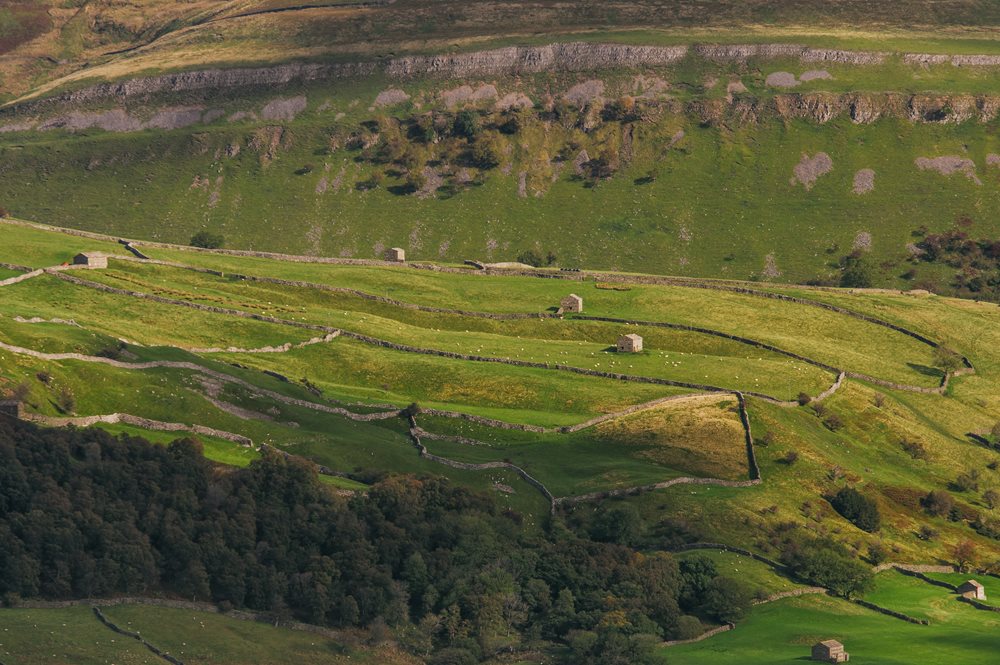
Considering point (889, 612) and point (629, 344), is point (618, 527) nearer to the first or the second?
point (889, 612)

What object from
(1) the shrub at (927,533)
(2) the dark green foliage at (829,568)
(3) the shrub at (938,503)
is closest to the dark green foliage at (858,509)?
(1) the shrub at (927,533)

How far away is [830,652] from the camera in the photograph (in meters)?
99.1

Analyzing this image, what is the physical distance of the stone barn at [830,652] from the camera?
9894 centimetres

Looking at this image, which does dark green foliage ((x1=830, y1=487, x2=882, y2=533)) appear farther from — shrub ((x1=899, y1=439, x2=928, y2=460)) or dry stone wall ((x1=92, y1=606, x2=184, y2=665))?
dry stone wall ((x1=92, y1=606, x2=184, y2=665))

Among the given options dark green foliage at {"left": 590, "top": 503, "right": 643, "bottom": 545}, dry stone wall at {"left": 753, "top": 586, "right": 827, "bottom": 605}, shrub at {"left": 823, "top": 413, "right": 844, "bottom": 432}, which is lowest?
dry stone wall at {"left": 753, "top": 586, "right": 827, "bottom": 605}

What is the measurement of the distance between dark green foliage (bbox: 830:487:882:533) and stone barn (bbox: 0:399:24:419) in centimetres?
7075

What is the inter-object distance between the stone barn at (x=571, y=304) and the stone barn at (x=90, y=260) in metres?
59.2

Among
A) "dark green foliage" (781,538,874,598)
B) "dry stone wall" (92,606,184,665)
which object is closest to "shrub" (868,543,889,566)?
"dark green foliage" (781,538,874,598)

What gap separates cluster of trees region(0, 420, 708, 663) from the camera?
10250cm

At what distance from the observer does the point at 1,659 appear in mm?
87312

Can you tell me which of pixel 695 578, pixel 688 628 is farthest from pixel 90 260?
pixel 688 628

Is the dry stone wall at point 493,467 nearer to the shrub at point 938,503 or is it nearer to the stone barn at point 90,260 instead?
the shrub at point 938,503

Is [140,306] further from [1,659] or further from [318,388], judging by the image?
[1,659]

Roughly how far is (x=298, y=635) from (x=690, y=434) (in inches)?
2158
